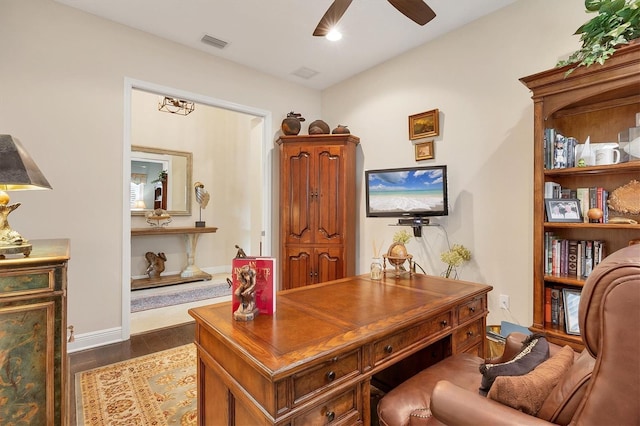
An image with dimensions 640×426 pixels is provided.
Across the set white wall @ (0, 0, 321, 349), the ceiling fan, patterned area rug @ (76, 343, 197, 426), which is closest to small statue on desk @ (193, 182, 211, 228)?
white wall @ (0, 0, 321, 349)

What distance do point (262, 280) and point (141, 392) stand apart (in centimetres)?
152

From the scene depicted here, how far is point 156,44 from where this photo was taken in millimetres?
3141

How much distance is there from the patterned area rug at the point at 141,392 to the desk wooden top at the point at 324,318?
87 cm

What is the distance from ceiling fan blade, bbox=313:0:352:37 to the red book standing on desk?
1675 millimetres

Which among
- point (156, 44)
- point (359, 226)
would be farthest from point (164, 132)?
point (359, 226)

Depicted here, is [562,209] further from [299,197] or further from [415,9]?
[299,197]

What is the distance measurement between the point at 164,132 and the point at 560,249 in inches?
235

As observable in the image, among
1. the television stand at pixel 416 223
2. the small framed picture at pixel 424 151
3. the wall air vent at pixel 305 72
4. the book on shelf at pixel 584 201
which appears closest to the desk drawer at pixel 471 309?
the book on shelf at pixel 584 201

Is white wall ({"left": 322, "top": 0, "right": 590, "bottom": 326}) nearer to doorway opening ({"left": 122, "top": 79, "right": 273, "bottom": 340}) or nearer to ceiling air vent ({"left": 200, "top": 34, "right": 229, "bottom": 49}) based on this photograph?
doorway opening ({"left": 122, "top": 79, "right": 273, "bottom": 340})

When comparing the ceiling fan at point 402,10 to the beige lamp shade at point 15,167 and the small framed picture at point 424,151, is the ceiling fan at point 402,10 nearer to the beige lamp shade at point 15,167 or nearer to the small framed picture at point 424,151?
the small framed picture at point 424,151

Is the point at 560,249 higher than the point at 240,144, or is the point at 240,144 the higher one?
the point at 240,144

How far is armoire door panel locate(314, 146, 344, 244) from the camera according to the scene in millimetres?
3707

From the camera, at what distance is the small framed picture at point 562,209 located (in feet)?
7.03

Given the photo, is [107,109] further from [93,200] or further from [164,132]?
[164,132]
